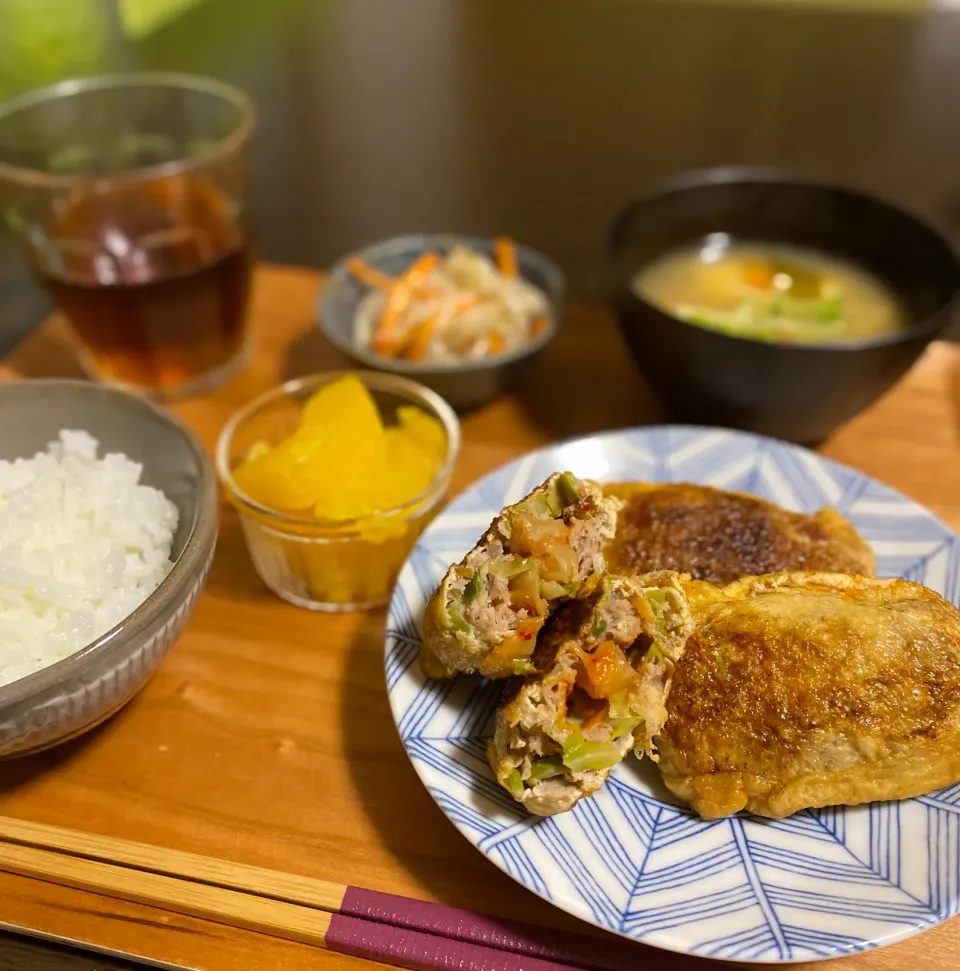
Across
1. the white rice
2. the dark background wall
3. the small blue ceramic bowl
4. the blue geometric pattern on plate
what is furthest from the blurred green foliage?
the blue geometric pattern on plate

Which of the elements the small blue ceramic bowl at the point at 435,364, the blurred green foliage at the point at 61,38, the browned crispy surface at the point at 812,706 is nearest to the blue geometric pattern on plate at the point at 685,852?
the browned crispy surface at the point at 812,706

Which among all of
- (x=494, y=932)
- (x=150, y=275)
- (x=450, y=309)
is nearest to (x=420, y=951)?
(x=494, y=932)

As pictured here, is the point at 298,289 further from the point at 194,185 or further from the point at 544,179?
the point at 544,179

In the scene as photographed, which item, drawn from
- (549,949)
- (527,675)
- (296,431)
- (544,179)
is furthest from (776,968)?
(544,179)

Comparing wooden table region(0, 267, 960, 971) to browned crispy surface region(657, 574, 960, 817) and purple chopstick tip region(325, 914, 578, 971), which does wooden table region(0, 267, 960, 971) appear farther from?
browned crispy surface region(657, 574, 960, 817)

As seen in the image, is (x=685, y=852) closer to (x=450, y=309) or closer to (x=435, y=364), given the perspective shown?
(x=435, y=364)

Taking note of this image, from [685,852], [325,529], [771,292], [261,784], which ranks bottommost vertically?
[261,784]

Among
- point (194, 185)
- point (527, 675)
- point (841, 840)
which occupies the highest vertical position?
point (194, 185)
